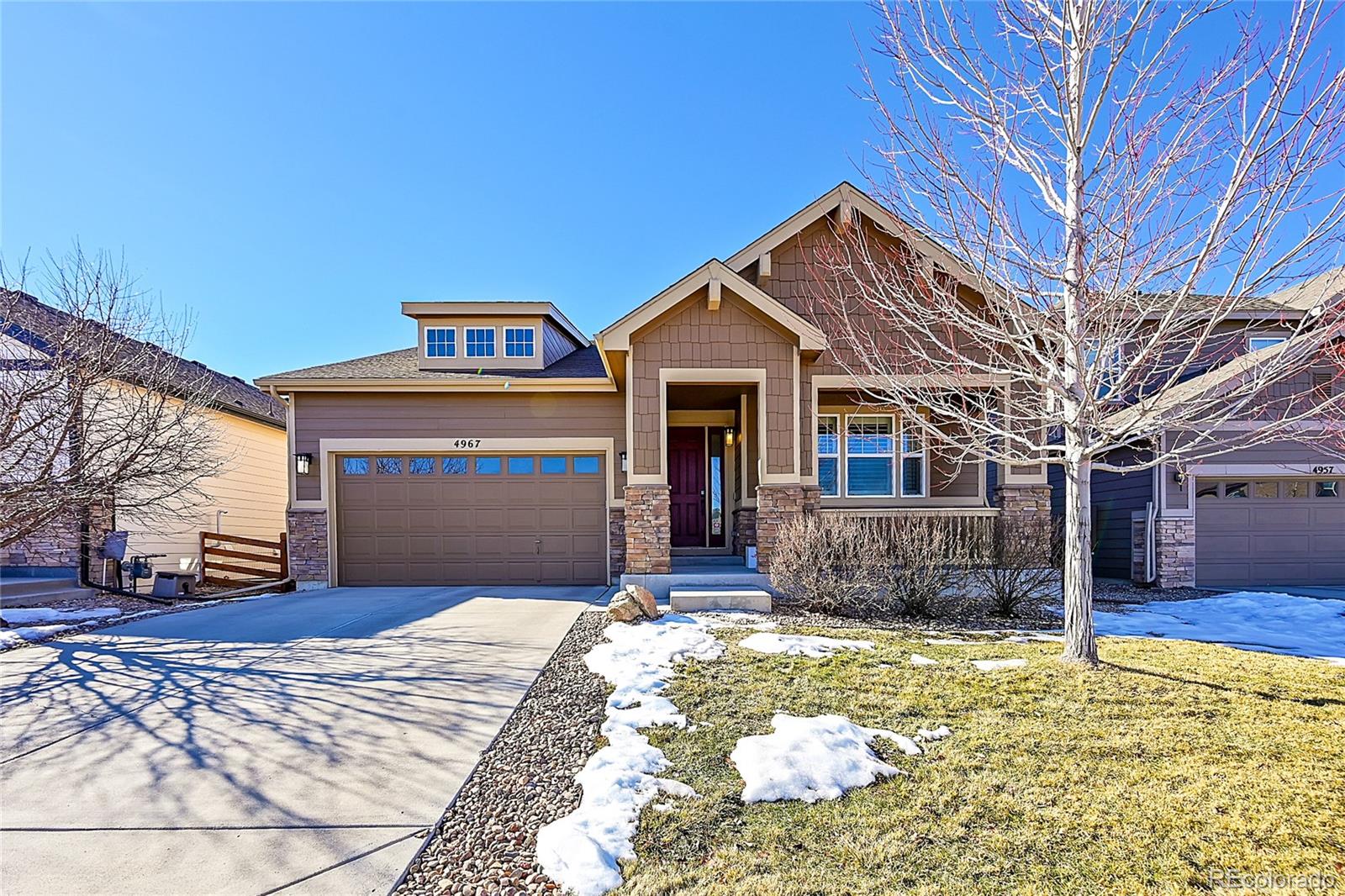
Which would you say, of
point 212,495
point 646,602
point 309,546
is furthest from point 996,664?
point 212,495

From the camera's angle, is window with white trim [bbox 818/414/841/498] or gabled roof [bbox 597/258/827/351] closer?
gabled roof [bbox 597/258/827/351]

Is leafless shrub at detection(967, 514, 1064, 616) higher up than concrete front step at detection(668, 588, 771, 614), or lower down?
higher up

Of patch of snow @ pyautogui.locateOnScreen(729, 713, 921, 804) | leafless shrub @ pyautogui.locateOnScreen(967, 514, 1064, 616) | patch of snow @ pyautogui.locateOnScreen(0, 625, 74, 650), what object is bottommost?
patch of snow @ pyautogui.locateOnScreen(0, 625, 74, 650)

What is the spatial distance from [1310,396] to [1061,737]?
36.9 ft

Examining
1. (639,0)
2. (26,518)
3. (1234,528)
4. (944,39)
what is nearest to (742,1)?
(639,0)

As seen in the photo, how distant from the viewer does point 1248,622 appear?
8383mm

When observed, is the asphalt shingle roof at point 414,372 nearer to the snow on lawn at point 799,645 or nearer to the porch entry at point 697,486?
the porch entry at point 697,486

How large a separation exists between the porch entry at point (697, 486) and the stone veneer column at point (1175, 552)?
7532mm

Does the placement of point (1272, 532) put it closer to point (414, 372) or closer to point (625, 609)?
point (625, 609)

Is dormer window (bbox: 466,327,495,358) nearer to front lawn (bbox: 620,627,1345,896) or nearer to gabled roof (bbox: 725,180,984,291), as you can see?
gabled roof (bbox: 725,180,984,291)

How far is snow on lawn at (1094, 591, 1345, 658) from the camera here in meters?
7.00

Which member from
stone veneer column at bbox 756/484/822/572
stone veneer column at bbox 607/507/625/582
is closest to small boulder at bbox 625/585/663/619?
stone veneer column at bbox 756/484/822/572

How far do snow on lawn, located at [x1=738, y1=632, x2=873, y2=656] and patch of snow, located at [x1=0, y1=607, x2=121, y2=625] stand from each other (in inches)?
338

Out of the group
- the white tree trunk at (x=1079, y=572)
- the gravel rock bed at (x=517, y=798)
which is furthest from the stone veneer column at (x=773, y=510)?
the gravel rock bed at (x=517, y=798)
